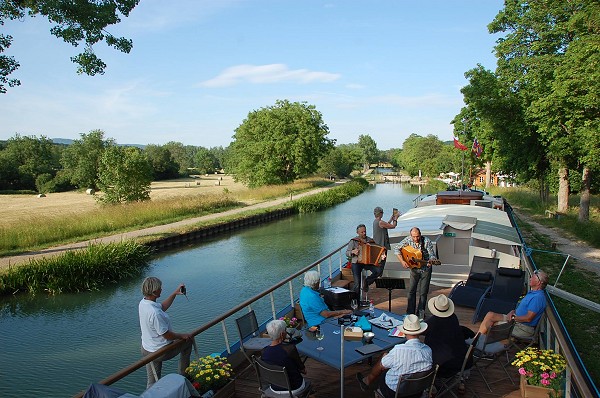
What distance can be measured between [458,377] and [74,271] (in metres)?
15.8

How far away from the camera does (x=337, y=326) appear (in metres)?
6.23

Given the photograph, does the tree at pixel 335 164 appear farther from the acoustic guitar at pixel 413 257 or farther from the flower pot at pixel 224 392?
the flower pot at pixel 224 392

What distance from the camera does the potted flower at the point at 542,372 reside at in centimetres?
518

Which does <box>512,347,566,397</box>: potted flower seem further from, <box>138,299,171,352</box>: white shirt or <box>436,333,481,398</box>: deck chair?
<box>138,299,171,352</box>: white shirt

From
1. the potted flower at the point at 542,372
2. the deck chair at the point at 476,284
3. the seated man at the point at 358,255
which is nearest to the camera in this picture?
the potted flower at the point at 542,372

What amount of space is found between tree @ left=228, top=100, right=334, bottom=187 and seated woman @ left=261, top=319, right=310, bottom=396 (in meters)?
53.7

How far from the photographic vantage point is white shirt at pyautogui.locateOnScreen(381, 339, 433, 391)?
4.81 meters

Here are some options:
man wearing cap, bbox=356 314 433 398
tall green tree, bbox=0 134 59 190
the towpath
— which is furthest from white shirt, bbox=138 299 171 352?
tall green tree, bbox=0 134 59 190

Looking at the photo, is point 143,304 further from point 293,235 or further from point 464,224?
point 293,235

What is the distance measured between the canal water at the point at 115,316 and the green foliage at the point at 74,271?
0.49m

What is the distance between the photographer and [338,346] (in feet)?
18.6

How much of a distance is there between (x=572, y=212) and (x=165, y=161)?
93391mm

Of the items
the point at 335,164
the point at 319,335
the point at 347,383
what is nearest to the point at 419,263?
the point at 347,383

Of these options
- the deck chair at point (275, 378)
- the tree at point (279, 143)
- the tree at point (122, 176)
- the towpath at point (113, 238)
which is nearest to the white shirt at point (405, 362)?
the deck chair at point (275, 378)
